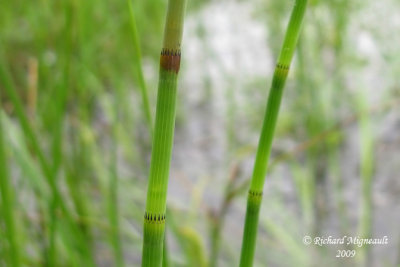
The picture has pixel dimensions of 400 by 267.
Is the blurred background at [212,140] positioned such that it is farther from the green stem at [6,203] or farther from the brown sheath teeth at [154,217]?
the brown sheath teeth at [154,217]

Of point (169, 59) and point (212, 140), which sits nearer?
point (169, 59)

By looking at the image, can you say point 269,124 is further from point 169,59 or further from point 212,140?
point 212,140

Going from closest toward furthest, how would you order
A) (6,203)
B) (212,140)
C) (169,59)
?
1. (169,59)
2. (6,203)
3. (212,140)

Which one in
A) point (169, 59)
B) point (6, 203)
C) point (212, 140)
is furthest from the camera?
point (212, 140)

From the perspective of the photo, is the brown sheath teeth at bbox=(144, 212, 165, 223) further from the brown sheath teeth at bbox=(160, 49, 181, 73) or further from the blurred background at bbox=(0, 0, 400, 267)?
the blurred background at bbox=(0, 0, 400, 267)

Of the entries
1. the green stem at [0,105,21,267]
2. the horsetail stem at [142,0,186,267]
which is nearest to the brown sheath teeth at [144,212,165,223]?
the horsetail stem at [142,0,186,267]

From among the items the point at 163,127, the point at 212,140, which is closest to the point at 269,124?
the point at 163,127

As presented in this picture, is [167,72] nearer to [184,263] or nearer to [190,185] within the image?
[184,263]
